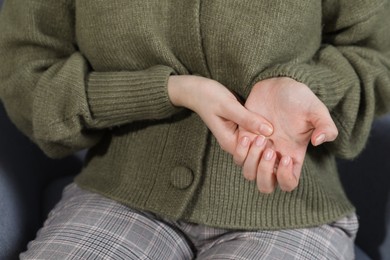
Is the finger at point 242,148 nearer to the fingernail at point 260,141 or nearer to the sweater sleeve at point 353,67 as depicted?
the fingernail at point 260,141

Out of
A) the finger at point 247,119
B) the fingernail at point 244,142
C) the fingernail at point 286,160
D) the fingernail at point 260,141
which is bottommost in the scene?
the fingernail at point 286,160

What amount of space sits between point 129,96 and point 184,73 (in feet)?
0.28

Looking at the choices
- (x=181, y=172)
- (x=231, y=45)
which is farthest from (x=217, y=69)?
(x=181, y=172)

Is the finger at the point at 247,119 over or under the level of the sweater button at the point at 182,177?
over

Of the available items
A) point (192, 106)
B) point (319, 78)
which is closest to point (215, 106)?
point (192, 106)

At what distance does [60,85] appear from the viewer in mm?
692

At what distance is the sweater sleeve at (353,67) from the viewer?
0.69m

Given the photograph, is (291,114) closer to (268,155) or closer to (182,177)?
(268,155)

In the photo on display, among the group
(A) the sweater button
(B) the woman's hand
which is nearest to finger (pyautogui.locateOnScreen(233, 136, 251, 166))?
(B) the woman's hand

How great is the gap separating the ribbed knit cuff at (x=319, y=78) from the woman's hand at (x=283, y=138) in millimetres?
15

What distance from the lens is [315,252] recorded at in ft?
2.19

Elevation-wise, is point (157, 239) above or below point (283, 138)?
below

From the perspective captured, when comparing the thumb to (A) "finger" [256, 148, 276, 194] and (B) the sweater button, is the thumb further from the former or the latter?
(B) the sweater button

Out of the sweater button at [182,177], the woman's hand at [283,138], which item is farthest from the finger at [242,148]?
the sweater button at [182,177]
